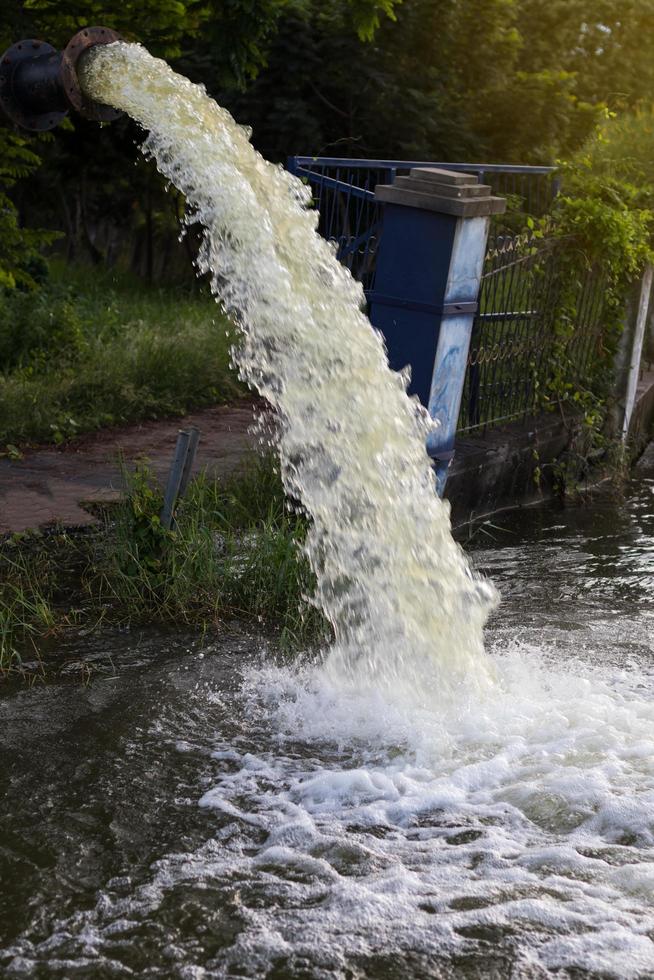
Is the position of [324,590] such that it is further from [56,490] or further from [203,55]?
[203,55]

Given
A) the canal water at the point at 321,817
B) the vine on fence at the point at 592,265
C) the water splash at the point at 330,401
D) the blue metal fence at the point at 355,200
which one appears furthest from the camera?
the vine on fence at the point at 592,265

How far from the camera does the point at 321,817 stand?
3.38 meters

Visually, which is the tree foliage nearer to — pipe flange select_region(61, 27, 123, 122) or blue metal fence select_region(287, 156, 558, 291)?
blue metal fence select_region(287, 156, 558, 291)

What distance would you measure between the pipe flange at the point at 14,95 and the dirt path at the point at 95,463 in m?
1.79

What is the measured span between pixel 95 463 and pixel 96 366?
1717mm

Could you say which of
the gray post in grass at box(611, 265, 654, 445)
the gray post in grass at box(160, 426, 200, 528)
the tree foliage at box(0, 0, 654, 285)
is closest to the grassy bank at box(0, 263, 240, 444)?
the gray post in grass at box(160, 426, 200, 528)

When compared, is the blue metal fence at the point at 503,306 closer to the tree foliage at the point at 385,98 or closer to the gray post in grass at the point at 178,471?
the gray post in grass at the point at 178,471

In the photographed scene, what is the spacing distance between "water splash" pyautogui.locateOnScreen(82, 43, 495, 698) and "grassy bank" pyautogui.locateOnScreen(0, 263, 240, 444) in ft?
8.18

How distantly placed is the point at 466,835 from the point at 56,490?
330cm

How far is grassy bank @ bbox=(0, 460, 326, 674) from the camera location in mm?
4742

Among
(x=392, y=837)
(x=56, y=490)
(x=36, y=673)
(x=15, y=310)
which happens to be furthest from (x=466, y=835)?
(x=15, y=310)

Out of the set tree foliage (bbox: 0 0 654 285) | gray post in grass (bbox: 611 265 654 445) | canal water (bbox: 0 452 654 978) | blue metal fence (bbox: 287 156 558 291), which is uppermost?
tree foliage (bbox: 0 0 654 285)

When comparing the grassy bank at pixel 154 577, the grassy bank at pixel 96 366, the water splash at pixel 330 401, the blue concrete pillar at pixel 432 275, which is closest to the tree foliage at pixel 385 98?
the grassy bank at pixel 96 366

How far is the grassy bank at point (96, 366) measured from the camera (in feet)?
24.0
